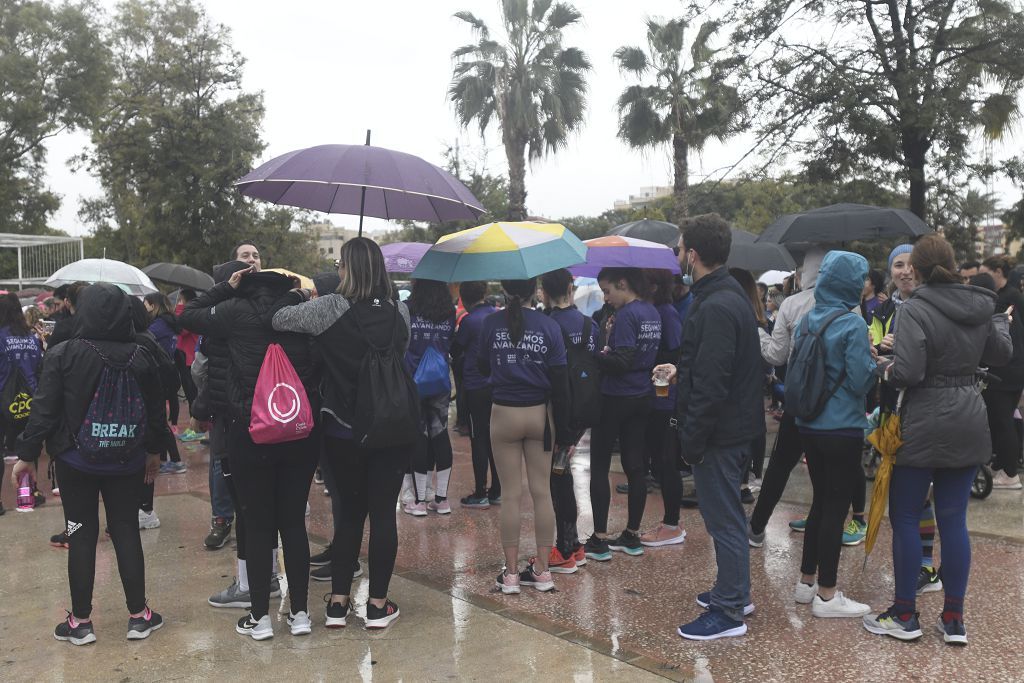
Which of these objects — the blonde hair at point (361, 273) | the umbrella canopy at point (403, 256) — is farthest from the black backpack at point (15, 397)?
the blonde hair at point (361, 273)

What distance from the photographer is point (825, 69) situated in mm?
13148

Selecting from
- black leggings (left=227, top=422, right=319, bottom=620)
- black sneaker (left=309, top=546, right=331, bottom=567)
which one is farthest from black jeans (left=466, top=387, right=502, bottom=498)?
black leggings (left=227, top=422, right=319, bottom=620)

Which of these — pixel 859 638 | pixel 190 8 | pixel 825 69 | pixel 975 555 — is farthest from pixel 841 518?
pixel 190 8

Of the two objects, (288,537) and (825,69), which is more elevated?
(825,69)

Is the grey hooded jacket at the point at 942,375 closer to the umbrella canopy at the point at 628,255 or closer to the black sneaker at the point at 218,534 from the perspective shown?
the umbrella canopy at the point at 628,255

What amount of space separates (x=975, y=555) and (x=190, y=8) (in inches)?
1385

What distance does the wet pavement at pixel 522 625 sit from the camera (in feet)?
12.9

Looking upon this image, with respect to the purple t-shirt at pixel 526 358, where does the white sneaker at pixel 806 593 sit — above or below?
below

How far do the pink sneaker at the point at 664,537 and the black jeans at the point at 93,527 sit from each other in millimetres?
3118

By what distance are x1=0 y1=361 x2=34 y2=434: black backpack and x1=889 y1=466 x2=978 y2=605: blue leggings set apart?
6.32 m

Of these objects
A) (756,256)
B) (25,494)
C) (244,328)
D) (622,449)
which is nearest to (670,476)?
(622,449)

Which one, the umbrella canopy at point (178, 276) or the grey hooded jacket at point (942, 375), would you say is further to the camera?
the umbrella canopy at point (178, 276)

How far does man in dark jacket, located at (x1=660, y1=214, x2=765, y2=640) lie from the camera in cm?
417

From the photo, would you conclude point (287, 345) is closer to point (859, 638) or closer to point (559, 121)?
point (859, 638)
